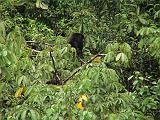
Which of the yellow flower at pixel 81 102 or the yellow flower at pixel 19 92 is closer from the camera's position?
the yellow flower at pixel 81 102

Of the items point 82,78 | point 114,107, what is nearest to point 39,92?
point 82,78

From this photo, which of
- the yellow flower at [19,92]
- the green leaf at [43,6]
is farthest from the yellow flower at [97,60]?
the green leaf at [43,6]

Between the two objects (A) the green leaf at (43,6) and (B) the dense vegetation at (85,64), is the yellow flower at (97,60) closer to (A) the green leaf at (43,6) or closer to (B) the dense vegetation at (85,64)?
(B) the dense vegetation at (85,64)

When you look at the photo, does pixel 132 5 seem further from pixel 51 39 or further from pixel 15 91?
pixel 15 91

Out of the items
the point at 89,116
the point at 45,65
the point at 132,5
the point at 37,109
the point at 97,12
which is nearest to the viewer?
the point at 89,116

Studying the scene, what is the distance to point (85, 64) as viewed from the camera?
9.96 feet

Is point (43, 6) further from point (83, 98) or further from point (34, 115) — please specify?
point (34, 115)

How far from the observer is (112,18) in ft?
13.6

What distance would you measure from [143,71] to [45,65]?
108cm

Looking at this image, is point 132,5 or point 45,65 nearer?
point 45,65

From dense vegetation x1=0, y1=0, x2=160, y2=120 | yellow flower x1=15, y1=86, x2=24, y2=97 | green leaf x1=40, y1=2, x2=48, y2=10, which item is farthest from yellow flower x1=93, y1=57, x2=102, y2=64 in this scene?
green leaf x1=40, y1=2, x2=48, y2=10

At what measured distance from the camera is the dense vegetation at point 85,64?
7.53 ft

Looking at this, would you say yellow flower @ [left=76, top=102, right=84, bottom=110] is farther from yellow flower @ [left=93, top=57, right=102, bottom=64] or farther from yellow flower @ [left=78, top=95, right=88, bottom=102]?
yellow flower @ [left=93, top=57, right=102, bottom=64]

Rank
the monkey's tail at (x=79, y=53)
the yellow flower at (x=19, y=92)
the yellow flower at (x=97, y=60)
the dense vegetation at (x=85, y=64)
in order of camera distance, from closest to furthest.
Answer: the dense vegetation at (x=85, y=64) < the yellow flower at (x=19, y=92) < the yellow flower at (x=97, y=60) < the monkey's tail at (x=79, y=53)
